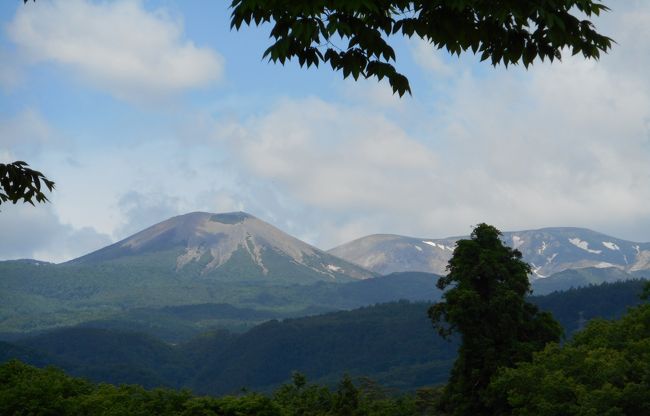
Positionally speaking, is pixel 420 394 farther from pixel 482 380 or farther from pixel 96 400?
pixel 96 400

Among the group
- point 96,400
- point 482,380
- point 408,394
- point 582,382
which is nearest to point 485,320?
point 482,380

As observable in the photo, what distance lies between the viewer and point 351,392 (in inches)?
1558

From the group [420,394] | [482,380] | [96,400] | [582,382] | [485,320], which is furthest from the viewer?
[420,394]

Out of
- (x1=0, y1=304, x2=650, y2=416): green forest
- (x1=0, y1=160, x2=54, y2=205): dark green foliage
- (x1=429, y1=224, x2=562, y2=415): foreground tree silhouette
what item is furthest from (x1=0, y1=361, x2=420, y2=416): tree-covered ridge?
(x1=429, y1=224, x2=562, y2=415): foreground tree silhouette

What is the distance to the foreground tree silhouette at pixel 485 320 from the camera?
58.6 m

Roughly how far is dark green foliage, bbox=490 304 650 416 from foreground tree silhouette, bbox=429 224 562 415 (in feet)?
11.6

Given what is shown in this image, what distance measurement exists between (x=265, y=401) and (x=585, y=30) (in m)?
20.3

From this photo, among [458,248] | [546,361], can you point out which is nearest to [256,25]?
[546,361]

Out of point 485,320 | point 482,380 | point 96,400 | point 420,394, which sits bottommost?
point 420,394

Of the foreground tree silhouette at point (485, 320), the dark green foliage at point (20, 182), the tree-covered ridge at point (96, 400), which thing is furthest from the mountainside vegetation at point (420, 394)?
the dark green foliage at point (20, 182)

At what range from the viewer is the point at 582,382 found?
166ft

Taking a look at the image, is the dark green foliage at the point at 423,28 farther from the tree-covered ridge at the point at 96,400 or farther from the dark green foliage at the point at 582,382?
the dark green foliage at the point at 582,382

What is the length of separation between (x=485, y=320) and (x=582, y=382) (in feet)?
35.9

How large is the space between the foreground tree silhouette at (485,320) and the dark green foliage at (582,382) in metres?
3.53
